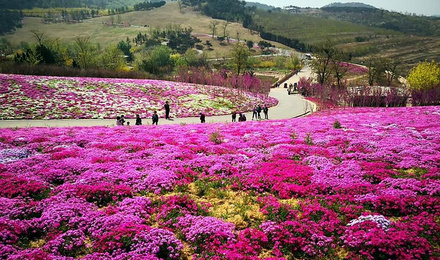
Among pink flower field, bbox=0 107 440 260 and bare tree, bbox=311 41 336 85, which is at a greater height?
bare tree, bbox=311 41 336 85

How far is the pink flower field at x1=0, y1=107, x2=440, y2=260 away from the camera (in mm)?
8023

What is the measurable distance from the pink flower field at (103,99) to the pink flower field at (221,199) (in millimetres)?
19865

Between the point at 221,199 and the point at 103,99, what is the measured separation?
37.6 m

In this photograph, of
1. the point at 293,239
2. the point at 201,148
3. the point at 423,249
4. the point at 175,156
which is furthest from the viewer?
the point at 201,148

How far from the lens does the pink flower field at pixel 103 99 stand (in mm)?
36000

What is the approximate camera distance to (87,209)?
997 cm

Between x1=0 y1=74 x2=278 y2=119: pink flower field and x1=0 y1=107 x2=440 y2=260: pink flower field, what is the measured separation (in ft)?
65.2

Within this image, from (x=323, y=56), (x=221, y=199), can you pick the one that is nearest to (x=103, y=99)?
(x=221, y=199)

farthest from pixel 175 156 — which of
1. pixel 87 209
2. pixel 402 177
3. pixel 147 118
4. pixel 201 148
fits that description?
pixel 147 118

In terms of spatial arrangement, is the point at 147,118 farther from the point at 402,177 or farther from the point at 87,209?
the point at 402,177

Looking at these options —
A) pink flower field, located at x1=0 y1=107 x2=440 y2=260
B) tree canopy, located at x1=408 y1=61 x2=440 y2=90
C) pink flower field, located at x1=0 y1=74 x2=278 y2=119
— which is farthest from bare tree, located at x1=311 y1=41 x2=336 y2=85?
pink flower field, located at x1=0 y1=107 x2=440 y2=260

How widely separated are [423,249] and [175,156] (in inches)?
459

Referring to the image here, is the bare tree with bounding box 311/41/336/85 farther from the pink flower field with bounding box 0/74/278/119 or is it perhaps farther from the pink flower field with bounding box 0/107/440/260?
the pink flower field with bounding box 0/107/440/260

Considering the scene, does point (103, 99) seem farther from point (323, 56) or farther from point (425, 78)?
point (425, 78)
